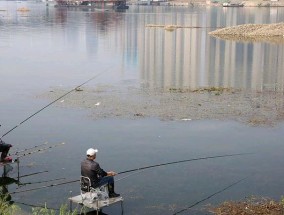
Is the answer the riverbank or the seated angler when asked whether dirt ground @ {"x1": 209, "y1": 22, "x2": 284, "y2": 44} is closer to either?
the riverbank

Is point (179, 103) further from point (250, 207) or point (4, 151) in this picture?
point (250, 207)

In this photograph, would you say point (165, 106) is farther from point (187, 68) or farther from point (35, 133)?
point (187, 68)

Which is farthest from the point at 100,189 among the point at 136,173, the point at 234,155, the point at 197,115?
the point at 197,115

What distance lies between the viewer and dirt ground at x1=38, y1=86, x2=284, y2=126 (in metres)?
22.0

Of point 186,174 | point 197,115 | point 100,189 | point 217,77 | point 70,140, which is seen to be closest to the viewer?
point 100,189

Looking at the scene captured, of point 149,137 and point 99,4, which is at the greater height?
point 99,4

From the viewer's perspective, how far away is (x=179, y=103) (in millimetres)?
24422

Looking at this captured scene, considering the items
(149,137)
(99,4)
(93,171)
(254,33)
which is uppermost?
(99,4)

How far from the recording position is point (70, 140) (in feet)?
61.1

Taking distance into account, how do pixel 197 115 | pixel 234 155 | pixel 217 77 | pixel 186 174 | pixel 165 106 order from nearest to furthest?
pixel 186 174 → pixel 234 155 → pixel 197 115 → pixel 165 106 → pixel 217 77

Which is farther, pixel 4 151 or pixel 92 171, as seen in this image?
pixel 4 151

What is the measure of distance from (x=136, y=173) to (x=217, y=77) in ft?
59.5

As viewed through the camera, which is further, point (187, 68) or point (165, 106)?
point (187, 68)

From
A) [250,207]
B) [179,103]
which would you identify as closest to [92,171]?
[250,207]
